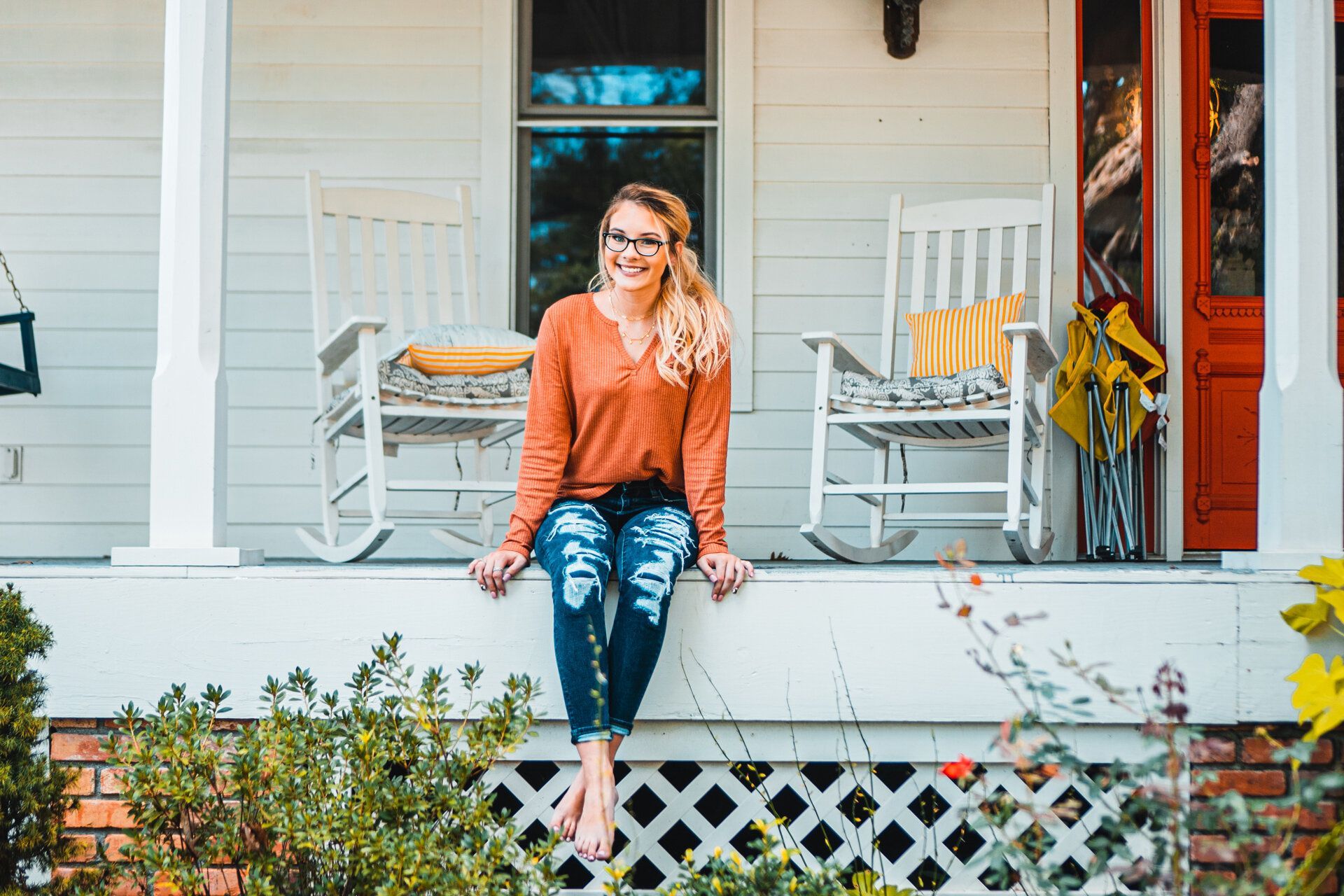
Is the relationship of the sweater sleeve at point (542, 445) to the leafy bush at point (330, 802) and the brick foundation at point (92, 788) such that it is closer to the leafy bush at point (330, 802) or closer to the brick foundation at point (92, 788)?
the leafy bush at point (330, 802)

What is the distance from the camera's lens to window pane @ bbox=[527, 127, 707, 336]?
13.1ft

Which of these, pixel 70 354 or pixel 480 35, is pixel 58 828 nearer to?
pixel 70 354

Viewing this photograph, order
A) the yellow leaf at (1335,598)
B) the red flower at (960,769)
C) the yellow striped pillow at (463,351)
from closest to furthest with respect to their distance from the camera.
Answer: the red flower at (960,769) → the yellow leaf at (1335,598) → the yellow striped pillow at (463,351)

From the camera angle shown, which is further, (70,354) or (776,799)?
(70,354)

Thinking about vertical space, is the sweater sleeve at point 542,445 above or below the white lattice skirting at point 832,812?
above

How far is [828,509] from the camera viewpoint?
154 inches

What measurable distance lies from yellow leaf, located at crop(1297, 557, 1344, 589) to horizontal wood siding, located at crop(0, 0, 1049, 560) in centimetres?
165

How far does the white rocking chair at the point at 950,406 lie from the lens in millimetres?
2883

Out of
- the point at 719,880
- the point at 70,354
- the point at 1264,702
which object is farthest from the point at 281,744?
the point at 70,354

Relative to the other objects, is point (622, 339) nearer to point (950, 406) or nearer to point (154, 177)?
point (950, 406)

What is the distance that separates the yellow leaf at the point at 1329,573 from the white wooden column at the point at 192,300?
2029 mm

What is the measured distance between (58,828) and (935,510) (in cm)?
275

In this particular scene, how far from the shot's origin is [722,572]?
222cm

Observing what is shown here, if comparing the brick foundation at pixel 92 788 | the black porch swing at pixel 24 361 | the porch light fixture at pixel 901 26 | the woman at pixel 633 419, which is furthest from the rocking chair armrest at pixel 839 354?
the black porch swing at pixel 24 361
